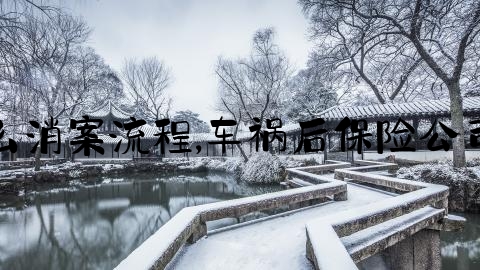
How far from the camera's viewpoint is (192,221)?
390cm

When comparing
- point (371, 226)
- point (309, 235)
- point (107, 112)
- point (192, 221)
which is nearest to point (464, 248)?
point (371, 226)

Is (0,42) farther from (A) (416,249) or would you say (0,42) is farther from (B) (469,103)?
(B) (469,103)

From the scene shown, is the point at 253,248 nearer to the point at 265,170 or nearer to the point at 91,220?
the point at 91,220

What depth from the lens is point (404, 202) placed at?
16.3 feet

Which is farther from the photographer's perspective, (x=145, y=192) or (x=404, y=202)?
(x=145, y=192)

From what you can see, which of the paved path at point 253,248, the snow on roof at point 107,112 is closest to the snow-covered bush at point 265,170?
the paved path at point 253,248

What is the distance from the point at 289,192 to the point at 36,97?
4.65 metres

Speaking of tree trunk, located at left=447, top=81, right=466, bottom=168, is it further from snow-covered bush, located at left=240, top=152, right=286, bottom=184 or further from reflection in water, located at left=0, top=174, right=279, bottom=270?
snow-covered bush, located at left=240, top=152, right=286, bottom=184

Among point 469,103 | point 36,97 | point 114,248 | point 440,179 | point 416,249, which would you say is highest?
point 469,103

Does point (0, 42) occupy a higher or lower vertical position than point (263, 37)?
lower

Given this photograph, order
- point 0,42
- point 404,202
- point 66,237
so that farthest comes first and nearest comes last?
point 66,237
point 404,202
point 0,42

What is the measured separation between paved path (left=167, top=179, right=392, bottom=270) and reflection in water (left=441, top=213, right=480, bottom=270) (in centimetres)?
503

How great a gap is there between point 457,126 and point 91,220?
15.3 m

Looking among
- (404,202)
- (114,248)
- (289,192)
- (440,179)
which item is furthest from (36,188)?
(440,179)
